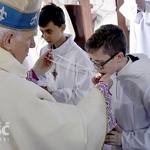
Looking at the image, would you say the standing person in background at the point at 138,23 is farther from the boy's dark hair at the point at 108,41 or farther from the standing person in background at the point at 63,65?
the boy's dark hair at the point at 108,41

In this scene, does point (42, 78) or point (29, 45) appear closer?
point (29, 45)

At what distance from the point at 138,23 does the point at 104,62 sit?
5.19 feet

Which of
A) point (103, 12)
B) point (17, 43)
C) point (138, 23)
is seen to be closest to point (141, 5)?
point (138, 23)

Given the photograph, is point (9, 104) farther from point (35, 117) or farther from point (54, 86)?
point (54, 86)

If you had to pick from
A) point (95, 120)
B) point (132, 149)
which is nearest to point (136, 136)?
point (132, 149)

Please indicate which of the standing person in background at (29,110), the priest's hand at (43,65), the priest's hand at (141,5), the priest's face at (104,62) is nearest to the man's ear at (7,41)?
the standing person in background at (29,110)

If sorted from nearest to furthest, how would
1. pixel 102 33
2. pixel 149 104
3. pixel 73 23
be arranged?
pixel 149 104 < pixel 102 33 < pixel 73 23

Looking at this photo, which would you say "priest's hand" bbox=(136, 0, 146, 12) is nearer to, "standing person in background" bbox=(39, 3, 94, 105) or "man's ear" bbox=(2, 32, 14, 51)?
"standing person in background" bbox=(39, 3, 94, 105)

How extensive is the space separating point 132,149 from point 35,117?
1.68 feet

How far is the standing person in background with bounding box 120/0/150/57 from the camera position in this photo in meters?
2.71

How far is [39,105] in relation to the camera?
3.19ft

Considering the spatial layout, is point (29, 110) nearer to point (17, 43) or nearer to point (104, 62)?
point (17, 43)

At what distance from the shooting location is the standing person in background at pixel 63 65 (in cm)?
182

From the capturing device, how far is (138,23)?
282 cm
